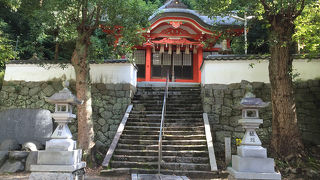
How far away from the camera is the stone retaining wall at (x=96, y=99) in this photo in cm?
916

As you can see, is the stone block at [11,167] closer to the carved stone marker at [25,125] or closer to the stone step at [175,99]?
the carved stone marker at [25,125]

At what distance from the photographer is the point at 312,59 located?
29.5ft

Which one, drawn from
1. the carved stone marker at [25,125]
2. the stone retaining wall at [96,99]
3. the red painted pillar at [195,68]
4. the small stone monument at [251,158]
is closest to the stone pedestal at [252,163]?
the small stone monument at [251,158]

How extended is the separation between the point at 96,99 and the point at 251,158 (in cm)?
648

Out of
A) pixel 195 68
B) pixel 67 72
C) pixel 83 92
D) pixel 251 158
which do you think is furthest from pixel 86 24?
pixel 195 68

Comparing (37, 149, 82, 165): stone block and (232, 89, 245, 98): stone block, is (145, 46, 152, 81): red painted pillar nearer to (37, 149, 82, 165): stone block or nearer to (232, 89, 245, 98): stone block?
(232, 89, 245, 98): stone block

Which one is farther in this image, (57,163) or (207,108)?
(207,108)

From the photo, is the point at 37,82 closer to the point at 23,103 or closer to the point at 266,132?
the point at 23,103

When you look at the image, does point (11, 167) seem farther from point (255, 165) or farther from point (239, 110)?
point (239, 110)

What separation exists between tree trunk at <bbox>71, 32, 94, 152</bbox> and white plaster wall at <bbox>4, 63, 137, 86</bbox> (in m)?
2.16

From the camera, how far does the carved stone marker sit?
8992mm

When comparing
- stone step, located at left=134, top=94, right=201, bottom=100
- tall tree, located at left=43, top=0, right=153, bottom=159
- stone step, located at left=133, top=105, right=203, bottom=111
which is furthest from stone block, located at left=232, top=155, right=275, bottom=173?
stone step, located at left=134, top=94, right=201, bottom=100

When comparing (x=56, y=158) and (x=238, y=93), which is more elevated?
(x=238, y=93)

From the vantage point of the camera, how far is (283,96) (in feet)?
22.2
